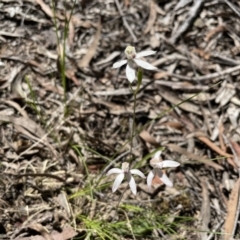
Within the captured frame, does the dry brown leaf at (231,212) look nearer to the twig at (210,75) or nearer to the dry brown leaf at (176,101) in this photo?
the dry brown leaf at (176,101)

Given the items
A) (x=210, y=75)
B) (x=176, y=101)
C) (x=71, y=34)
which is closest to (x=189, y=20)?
(x=210, y=75)

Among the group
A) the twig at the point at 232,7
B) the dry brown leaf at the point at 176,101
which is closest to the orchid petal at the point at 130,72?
the dry brown leaf at the point at 176,101

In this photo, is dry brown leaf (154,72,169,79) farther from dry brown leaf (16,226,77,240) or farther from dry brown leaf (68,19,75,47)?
dry brown leaf (16,226,77,240)

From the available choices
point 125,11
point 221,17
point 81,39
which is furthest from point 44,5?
point 221,17

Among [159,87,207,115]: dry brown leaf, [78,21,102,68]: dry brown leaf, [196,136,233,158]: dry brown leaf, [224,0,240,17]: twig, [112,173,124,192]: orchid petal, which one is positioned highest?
[224,0,240,17]: twig

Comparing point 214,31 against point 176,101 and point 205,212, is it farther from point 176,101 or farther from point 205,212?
point 205,212

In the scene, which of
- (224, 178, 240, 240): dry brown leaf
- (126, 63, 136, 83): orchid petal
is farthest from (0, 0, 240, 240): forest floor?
(126, 63, 136, 83): orchid petal
